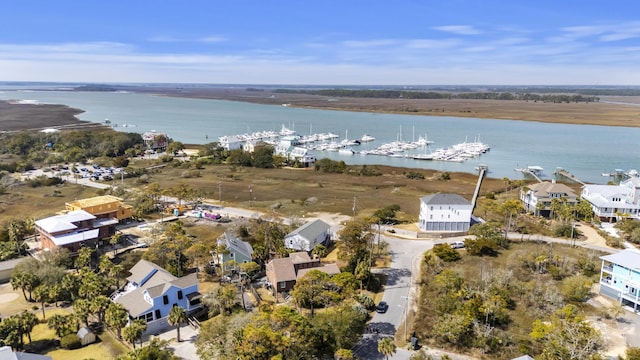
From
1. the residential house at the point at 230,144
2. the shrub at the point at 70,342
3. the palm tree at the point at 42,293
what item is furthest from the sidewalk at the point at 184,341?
the residential house at the point at 230,144

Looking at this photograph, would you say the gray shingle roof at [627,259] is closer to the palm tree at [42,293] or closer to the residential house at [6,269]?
the palm tree at [42,293]

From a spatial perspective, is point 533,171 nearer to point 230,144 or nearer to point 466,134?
point 466,134

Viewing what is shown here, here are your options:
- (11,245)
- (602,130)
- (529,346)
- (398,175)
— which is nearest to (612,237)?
(529,346)

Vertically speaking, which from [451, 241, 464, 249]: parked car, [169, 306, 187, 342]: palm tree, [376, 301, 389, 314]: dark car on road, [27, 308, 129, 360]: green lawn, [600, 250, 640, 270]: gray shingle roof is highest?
[600, 250, 640, 270]: gray shingle roof

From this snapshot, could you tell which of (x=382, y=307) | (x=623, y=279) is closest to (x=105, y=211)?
(x=382, y=307)

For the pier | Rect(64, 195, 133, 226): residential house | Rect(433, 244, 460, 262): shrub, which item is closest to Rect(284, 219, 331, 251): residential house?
Rect(433, 244, 460, 262): shrub

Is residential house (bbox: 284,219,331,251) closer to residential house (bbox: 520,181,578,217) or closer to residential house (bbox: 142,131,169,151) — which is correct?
residential house (bbox: 520,181,578,217)

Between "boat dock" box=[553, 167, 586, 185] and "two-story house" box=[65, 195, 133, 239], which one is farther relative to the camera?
"boat dock" box=[553, 167, 586, 185]
